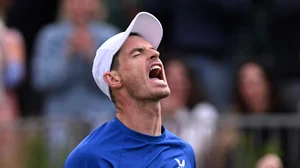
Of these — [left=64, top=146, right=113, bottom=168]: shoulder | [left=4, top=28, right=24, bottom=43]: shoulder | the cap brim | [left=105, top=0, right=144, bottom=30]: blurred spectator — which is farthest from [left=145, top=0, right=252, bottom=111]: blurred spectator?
[left=64, top=146, right=113, bottom=168]: shoulder

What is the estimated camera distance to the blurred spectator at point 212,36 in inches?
413

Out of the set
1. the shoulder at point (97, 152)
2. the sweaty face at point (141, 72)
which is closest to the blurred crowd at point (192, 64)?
the sweaty face at point (141, 72)

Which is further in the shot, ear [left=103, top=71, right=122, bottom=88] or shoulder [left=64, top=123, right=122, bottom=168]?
ear [left=103, top=71, right=122, bottom=88]

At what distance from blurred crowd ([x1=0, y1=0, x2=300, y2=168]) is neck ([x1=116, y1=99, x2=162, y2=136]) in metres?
3.67

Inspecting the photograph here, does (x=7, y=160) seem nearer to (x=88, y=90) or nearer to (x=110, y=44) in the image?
(x=88, y=90)

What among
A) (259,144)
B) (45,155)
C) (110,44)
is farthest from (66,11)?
(110,44)

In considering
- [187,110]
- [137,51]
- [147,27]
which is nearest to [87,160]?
[137,51]

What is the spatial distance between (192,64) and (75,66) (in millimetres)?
1374

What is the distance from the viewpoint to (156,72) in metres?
5.52

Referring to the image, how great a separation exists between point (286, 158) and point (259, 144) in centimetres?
34

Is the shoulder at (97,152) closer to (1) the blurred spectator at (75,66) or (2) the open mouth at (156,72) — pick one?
(2) the open mouth at (156,72)

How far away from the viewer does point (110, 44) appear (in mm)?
5508

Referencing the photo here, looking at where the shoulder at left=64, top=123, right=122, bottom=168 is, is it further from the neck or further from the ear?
the ear

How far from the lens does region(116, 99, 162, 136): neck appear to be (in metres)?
5.49
